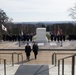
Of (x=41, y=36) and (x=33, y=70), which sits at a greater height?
(x=33, y=70)

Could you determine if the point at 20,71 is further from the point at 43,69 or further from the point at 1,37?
the point at 1,37

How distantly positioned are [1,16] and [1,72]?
127ft

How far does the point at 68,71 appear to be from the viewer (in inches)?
504

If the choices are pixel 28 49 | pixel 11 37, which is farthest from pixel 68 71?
pixel 11 37

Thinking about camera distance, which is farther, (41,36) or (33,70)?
(41,36)

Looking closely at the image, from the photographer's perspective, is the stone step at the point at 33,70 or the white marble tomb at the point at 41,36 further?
the white marble tomb at the point at 41,36

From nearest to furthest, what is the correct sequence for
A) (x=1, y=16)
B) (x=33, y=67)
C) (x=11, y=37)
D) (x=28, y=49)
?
(x=33, y=67) < (x=28, y=49) < (x=11, y=37) < (x=1, y=16)

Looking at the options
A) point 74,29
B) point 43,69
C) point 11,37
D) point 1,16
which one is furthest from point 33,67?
point 74,29

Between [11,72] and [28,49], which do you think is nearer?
[11,72]

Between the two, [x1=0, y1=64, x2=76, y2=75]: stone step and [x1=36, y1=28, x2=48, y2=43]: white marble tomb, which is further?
[x1=36, y1=28, x2=48, y2=43]: white marble tomb

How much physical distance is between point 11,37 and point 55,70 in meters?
23.1

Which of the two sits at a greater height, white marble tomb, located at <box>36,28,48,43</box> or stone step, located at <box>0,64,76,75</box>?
stone step, located at <box>0,64,76,75</box>

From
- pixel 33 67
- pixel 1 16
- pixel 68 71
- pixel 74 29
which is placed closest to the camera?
pixel 68 71

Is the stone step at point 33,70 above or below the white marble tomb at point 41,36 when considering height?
above
